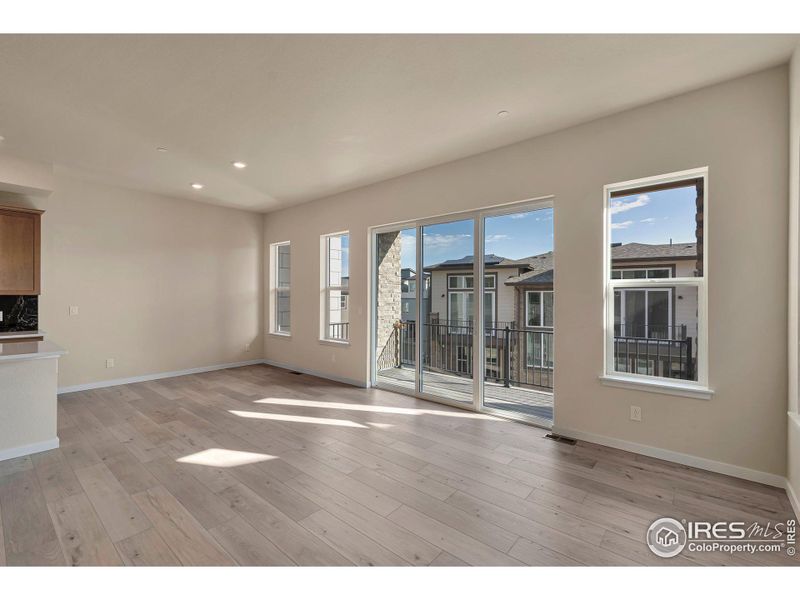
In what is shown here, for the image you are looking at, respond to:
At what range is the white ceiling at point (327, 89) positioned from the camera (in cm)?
219

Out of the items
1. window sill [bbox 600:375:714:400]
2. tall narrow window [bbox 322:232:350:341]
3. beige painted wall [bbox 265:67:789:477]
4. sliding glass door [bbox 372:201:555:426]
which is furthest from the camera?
tall narrow window [bbox 322:232:350:341]

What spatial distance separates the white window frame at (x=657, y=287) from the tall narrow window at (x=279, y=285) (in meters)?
5.24

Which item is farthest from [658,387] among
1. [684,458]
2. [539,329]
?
[539,329]

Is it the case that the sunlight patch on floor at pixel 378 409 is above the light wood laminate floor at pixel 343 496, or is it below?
above

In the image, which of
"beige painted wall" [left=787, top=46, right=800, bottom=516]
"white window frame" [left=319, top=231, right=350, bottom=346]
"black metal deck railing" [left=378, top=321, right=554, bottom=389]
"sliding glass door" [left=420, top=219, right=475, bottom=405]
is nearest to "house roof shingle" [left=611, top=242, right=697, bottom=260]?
"beige painted wall" [left=787, top=46, right=800, bottom=516]

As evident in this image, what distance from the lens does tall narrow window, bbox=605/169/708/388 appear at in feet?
9.12

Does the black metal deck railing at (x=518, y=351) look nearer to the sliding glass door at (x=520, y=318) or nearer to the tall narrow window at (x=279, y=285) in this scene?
the sliding glass door at (x=520, y=318)

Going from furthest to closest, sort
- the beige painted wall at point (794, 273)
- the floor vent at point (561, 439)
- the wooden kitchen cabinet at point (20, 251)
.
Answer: the wooden kitchen cabinet at point (20, 251) → the floor vent at point (561, 439) → the beige painted wall at point (794, 273)

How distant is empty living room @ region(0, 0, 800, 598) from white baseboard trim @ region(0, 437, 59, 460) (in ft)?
0.05

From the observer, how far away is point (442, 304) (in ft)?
14.4

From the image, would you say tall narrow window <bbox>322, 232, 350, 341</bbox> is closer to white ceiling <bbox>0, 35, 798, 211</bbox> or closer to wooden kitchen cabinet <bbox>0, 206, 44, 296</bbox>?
white ceiling <bbox>0, 35, 798, 211</bbox>

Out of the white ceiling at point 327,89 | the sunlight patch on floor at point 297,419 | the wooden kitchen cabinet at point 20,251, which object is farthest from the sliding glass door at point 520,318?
the wooden kitchen cabinet at point 20,251
